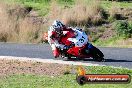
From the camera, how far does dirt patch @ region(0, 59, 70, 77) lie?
51.3 feet

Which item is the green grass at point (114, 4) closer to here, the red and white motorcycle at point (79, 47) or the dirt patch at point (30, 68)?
the red and white motorcycle at point (79, 47)

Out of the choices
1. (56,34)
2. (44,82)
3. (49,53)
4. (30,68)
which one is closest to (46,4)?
(49,53)

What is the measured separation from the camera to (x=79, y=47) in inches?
724

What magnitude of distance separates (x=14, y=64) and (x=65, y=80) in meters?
3.89

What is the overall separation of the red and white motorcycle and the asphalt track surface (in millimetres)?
255

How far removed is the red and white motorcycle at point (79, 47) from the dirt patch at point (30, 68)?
1.45 metres

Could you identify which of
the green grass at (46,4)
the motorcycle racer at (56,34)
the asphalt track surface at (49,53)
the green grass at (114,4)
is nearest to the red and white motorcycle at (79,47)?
the motorcycle racer at (56,34)

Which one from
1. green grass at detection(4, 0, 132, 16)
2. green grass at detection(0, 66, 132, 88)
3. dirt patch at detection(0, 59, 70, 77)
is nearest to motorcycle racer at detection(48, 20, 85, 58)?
dirt patch at detection(0, 59, 70, 77)

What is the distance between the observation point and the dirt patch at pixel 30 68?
15648 mm

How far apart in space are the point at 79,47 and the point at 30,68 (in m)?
2.53

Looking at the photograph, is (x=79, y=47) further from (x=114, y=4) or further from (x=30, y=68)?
(x=114, y=4)

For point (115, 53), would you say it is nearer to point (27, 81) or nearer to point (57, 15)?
point (27, 81)

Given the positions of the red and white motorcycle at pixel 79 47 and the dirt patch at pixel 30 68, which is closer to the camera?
the dirt patch at pixel 30 68

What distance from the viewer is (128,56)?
19609 mm
